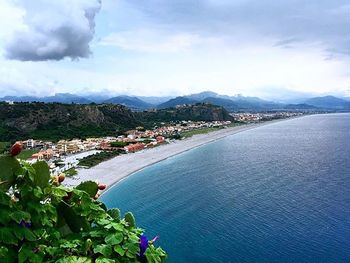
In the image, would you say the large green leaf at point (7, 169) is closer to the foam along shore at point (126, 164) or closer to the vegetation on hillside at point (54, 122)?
the foam along shore at point (126, 164)

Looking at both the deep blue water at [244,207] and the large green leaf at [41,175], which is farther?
the deep blue water at [244,207]

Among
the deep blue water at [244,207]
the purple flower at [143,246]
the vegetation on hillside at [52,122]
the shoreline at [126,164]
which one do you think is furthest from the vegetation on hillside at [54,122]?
the purple flower at [143,246]

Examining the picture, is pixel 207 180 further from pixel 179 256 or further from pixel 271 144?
pixel 271 144

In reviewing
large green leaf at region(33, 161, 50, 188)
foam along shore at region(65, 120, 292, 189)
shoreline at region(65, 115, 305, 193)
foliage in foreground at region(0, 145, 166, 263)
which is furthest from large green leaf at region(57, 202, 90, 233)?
foam along shore at region(65, 120, 292, 189)

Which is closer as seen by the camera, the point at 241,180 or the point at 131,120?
the point at 241,180

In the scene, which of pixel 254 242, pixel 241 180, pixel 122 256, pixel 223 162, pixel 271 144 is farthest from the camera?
pixel 271 144

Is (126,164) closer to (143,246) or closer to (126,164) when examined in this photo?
→ (126,164)

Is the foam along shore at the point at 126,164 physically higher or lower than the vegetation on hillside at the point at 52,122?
lower

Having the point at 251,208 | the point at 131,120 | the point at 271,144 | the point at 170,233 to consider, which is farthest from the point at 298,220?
the point at 131,120
